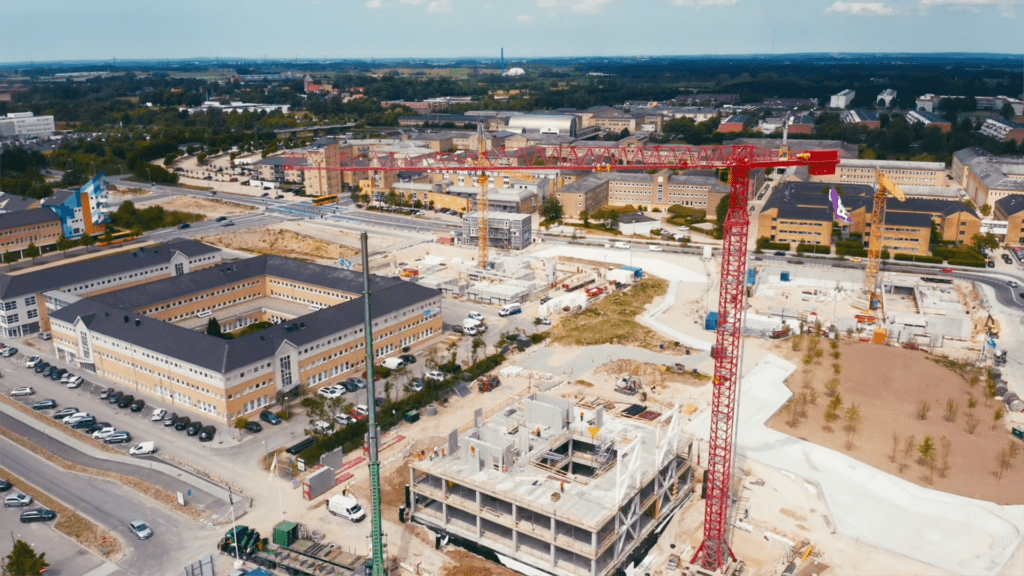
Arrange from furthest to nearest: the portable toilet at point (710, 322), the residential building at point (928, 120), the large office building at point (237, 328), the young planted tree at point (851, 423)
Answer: the residential building at point (928, 120)
the portable toilet at point (710, 322)
the large office building at point (237, 328)
the young planted tree at point (851, 423)

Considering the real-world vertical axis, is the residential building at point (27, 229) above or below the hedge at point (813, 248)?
above

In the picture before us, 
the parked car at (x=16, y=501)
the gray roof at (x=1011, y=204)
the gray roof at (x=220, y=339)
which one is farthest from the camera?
the gray roof at (x=1011, y=204)

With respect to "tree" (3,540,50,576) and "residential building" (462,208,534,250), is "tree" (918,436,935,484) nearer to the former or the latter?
"tree" (3,540,50,576)

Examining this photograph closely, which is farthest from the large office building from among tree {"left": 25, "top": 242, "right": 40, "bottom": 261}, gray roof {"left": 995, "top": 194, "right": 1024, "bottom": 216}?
gray roof {"left": 995, "top": 194, "right": 1024, "bottom": 216}

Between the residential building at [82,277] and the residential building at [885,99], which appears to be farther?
the residential building at [885,99]

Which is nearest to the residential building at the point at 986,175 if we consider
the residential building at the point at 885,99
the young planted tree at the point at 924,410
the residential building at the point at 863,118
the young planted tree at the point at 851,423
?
the residential building at the point at 863,118

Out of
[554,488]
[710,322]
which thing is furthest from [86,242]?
[554,488]

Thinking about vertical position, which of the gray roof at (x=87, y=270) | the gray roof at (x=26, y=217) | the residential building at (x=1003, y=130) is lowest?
the gray roof at (x=87, y=270)

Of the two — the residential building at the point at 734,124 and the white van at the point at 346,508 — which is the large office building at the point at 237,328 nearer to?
the white van at the point at 346,508
